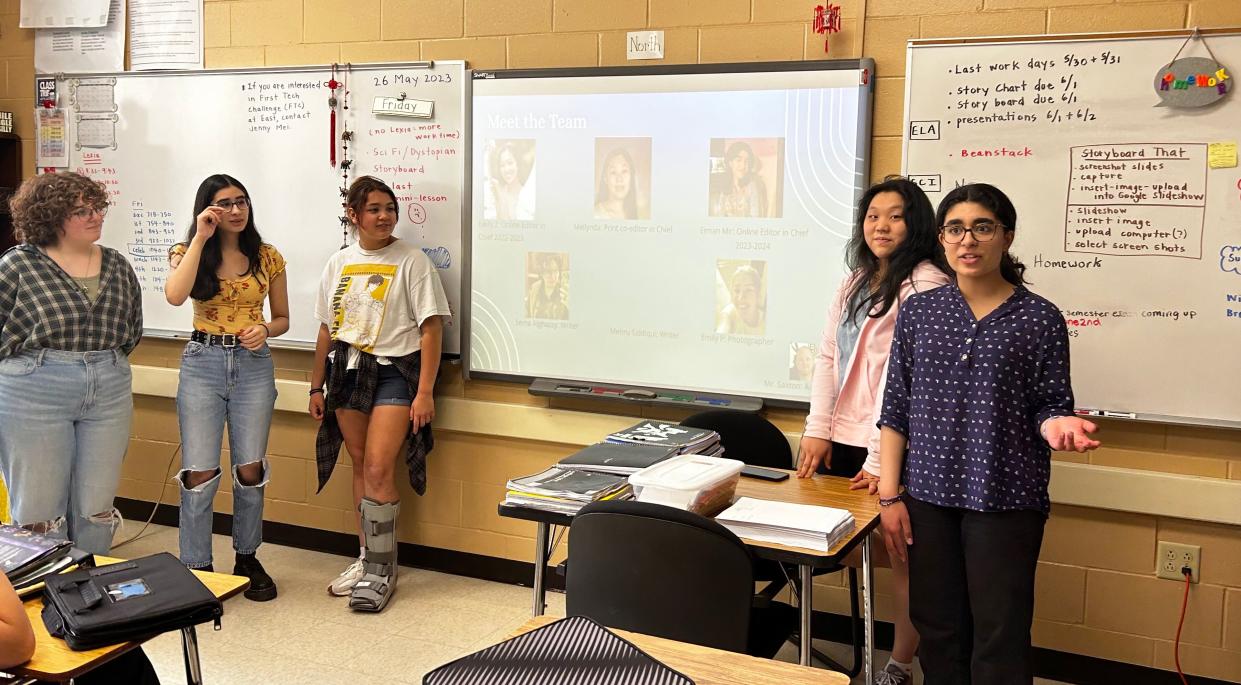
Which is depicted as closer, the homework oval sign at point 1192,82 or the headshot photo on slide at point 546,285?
the homework oval sign at point 1192,82

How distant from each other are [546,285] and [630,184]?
49 centimetres

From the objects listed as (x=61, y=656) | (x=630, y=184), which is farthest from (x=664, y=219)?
(x=61, y=656)

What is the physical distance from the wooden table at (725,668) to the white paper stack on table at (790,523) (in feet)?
1.89

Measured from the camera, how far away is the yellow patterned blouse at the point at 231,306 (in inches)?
141

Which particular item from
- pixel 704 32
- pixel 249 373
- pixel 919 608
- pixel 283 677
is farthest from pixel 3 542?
pixel 704 32

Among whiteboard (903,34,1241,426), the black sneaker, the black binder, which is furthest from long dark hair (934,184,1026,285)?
the black sneaker

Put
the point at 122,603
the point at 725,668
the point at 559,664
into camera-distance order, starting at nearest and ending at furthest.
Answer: the point at 559,664 → the point at 725,668 → the point at 122,603

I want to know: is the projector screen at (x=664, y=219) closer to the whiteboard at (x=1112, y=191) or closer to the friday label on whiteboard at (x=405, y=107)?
the friday label on whiteboard at (x=405, y=107)

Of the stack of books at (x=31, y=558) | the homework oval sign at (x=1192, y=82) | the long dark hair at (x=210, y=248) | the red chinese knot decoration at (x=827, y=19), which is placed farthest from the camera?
the long dark hair at (x=210, y=248)

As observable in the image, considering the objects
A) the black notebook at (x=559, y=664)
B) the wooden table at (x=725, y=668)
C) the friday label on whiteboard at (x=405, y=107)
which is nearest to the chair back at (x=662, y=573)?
the wooden table at (x=725, y=668)

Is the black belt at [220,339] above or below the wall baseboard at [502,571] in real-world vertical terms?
above

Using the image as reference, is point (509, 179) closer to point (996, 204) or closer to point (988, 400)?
point (996, 204)

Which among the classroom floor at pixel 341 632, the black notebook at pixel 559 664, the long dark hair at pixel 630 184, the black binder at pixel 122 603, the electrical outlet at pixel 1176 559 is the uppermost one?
the long dark hair at pixel 630 184

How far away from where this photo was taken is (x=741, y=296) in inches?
136
